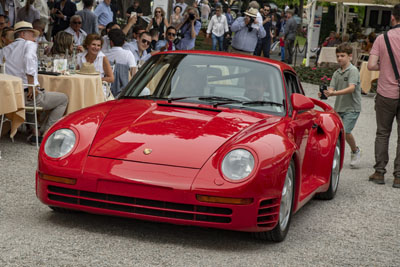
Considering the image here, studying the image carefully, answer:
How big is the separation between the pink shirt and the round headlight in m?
3.89

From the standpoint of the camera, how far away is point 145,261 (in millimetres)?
4734

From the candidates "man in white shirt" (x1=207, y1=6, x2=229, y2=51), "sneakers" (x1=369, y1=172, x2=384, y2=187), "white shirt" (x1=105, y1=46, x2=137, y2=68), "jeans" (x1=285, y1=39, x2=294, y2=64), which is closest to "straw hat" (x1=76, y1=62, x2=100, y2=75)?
"white shirt" (x1=105, y1=46, x2=137, y2=68)

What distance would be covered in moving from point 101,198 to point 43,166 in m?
0.50

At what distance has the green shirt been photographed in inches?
377

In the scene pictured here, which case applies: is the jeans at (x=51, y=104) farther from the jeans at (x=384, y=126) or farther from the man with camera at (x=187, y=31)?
the man with camera at (x=187, y=31)

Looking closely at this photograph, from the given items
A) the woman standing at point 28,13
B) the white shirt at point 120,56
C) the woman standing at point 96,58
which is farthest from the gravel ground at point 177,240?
Result: the woman standing at point 28,13

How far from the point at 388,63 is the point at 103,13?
11.2 m

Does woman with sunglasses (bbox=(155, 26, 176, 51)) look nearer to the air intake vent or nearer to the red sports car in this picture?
the red sports car

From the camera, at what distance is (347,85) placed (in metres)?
9.65

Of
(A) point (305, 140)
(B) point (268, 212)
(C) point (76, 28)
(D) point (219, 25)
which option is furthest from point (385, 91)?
(D) point (219, 25)

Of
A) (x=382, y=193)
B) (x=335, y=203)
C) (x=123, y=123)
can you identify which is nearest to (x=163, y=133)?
(x=123, y=123)

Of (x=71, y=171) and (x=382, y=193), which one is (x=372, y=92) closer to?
(x=382, y=193)

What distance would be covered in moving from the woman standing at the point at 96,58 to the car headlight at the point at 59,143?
5.29 m

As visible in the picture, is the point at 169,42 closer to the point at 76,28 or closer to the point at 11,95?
the point at 76,28
